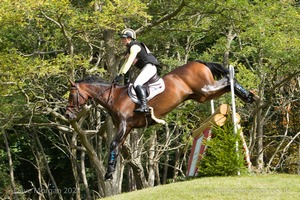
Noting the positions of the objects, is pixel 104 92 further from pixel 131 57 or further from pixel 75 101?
pixel 131 57

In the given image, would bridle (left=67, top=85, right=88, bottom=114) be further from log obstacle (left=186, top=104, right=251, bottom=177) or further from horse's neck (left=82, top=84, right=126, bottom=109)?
log obstacle (left=186, top=104, right=251, bottom=177)

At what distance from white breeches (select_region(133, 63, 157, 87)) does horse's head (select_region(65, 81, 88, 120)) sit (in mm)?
1041

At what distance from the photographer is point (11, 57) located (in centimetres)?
1666

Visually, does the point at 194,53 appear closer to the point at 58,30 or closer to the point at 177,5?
the point at 177,5

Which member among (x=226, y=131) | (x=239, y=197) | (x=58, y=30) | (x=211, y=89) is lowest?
(x=239, y=197)

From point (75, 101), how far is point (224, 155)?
10.1 feet

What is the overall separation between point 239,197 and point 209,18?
11.5 metres

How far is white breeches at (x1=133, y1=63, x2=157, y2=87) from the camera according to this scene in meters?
11.7

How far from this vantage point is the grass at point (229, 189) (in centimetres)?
1020

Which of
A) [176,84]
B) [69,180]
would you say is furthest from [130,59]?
[69,180]

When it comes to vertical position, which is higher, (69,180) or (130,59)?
(130,59)

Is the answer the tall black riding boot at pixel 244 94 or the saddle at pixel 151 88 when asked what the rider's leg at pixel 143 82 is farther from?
the tall black riding boot at pixel 244 94

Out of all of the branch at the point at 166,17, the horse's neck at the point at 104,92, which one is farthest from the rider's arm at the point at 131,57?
the branch at the point at 166,17

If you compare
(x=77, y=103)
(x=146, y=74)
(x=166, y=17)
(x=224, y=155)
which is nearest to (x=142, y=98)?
(x=146, y=74)
